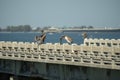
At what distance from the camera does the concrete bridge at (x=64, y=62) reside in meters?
27.2

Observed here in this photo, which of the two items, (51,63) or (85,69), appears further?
(51,63)

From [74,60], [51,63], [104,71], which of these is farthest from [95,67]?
[51,63]

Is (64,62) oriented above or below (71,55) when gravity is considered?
below

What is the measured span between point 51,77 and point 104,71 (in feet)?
20.8

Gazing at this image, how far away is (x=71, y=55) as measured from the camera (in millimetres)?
Result: 29781

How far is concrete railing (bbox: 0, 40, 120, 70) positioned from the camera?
2731 cm

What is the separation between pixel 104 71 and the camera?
2736 cm

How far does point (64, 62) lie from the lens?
2920 cm

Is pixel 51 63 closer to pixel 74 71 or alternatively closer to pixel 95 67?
pixel 74 71

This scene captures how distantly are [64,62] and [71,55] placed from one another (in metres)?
1.14

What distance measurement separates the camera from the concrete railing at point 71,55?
27312 mm

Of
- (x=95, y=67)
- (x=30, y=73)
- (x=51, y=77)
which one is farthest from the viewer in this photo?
(x=30, y=73)

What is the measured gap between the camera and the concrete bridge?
27.2 m

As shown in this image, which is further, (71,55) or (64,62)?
(71,55)
